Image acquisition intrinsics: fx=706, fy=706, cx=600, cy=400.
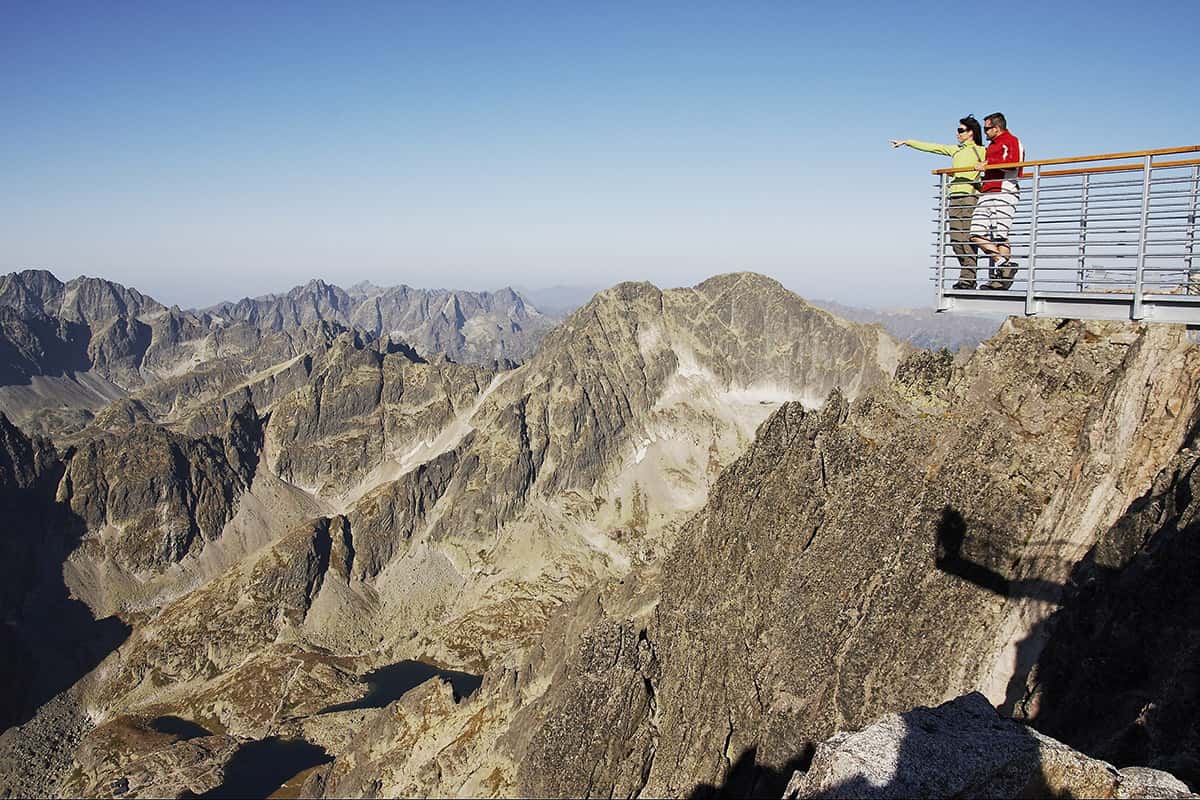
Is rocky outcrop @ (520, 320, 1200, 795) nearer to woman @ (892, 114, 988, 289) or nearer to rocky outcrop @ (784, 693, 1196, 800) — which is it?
woman @ (892, 114, 988, 289)

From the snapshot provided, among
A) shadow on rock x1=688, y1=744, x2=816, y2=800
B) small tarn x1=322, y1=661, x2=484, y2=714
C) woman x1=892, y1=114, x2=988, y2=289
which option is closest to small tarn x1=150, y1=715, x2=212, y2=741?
small tarn x1=322, y1=661, x2=484, y2=714

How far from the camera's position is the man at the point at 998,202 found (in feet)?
63.2

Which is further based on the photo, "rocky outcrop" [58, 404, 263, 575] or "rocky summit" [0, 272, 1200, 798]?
"rocky outcrop" [58, 404, 263, 575]

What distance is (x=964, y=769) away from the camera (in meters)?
11.6

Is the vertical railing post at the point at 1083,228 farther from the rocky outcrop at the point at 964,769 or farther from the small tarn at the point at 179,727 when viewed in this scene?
the small tarn at the point at 179,727

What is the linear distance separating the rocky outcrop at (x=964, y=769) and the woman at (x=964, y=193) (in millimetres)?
12718

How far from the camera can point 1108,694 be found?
71.9 ft

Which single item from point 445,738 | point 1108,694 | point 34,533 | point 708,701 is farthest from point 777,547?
point 34,533

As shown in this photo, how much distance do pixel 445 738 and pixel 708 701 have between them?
144 feet

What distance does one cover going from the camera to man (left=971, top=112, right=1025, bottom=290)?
19250 mm

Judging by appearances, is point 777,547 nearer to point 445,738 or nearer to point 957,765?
point 957,765

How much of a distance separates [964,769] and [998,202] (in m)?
14.9

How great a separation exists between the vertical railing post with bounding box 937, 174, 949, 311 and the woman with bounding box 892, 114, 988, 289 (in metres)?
0.21

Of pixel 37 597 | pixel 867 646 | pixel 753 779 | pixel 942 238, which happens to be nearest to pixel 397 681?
pixel 37 597
